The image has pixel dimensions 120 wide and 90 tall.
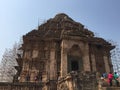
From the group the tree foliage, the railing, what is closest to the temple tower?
the railing

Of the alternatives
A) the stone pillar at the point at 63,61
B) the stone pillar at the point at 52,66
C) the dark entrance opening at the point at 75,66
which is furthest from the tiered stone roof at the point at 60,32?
the dark entrance opening at the point at 75,66

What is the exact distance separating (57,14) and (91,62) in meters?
13.3

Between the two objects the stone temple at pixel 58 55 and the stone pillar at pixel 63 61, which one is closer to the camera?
the stone pillar at pixel 63 61

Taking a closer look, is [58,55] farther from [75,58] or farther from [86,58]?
[86,58]

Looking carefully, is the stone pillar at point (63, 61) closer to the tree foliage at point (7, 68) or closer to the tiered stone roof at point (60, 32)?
the tiered stone roof at point (60, 32)

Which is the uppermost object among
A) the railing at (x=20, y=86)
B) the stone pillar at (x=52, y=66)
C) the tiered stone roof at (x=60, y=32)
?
the tiered stone roof at (x=60, y=32)

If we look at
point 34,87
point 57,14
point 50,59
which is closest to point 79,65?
point 50,59

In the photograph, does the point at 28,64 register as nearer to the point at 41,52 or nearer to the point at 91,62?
the point at 41,52

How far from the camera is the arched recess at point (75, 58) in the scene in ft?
70.1

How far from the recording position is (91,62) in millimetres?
22156

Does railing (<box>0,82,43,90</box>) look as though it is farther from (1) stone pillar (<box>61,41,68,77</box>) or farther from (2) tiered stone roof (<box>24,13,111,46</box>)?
(2) tiered stone roof (<box>24,13,111,46</box>)

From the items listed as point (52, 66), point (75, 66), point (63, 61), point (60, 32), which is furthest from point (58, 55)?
point (60, 32)

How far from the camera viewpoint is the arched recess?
2136 cm

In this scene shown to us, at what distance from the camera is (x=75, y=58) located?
2170 cm
